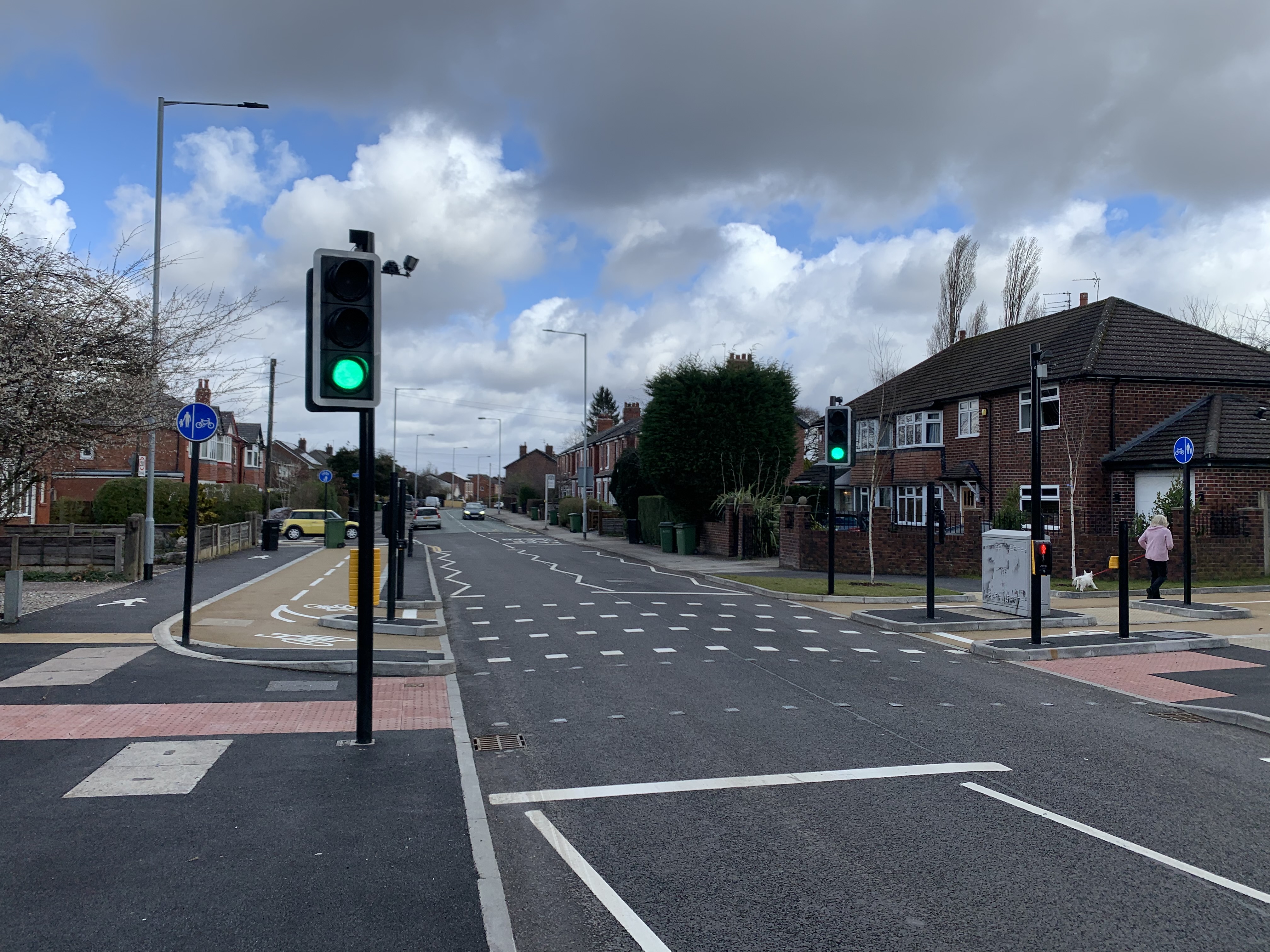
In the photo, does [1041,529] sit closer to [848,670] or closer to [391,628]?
[848,670]

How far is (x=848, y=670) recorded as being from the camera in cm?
1126

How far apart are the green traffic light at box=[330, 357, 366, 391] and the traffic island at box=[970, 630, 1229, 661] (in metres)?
9.15

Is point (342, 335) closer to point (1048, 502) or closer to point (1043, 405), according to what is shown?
point (1048, 502)

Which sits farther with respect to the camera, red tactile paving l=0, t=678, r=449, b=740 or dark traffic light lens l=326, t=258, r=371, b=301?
red tactile paving l=0, t=678, r=449, b=740

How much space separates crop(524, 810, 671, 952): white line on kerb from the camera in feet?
14.1

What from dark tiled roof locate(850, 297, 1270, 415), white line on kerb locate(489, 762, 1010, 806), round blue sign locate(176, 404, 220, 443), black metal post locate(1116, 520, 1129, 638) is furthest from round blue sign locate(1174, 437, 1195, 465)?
round blue sign locate(176, 404, 220, 443)

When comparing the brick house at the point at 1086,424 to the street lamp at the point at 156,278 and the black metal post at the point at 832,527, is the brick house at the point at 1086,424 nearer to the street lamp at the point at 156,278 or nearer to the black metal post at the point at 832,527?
the black metal post at the point at 832,527

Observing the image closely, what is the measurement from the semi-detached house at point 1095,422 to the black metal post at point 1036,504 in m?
9.63

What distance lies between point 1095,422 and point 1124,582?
52.1ft

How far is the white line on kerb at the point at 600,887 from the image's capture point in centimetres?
429

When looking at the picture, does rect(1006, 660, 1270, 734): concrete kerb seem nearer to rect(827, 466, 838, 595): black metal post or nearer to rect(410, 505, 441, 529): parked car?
rect(827, 466, 838, 595): black metal post

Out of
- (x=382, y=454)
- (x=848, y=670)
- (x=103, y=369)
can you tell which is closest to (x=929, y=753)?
(x=848, y=670)

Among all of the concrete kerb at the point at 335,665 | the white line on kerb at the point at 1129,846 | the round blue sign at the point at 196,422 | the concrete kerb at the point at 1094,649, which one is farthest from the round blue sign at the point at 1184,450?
the round blue sign at the point at 196,422

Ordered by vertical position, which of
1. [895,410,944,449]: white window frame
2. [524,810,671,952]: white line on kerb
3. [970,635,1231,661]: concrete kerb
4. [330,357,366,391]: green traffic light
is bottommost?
[524,810,671,952]: white line on kerb
